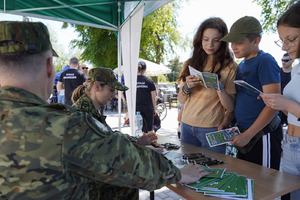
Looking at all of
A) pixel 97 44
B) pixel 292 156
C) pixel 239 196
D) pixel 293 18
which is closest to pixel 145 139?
pixel 239 196

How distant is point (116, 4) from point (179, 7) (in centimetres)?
1371

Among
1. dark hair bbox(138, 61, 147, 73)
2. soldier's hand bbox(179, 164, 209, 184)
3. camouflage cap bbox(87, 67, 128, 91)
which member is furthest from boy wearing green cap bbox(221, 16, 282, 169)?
dark hair bbox(138, 61, 147, 73)

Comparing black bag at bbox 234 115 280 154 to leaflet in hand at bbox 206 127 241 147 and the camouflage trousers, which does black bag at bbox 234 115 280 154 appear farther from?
the camouflage trousers

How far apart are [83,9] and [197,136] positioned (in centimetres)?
320

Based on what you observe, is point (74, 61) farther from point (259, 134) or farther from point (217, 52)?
point (259, 134)

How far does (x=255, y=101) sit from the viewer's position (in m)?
1.71

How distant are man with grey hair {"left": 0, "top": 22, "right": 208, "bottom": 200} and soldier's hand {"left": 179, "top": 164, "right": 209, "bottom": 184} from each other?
46 centimetres

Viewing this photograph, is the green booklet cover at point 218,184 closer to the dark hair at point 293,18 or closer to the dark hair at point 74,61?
the dark hair at point 293,18

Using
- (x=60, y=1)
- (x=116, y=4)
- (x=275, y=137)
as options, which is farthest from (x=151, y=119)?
(x=275, y=137)

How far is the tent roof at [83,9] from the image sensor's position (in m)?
3.55

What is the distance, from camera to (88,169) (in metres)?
0.72

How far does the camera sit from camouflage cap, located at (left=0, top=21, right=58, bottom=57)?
75 cm

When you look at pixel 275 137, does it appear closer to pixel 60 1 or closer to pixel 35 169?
pixel 35 169

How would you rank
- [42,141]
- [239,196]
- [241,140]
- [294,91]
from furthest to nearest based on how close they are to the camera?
1. [241,140]
2. [294,91]
3. [239,196]
4. [42,141]
